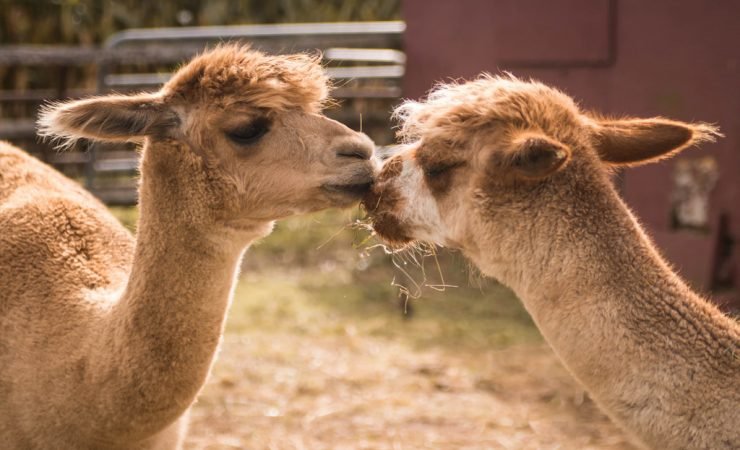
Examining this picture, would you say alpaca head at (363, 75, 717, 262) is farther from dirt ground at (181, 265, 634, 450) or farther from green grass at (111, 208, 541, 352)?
green grass at (111, 208, 541, 352)

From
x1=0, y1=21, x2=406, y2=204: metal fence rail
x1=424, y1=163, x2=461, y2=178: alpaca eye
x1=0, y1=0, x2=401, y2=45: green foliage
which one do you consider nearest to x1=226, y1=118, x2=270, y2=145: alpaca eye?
x1=424, y1=163, x2=461, y2=178: alpaca eye

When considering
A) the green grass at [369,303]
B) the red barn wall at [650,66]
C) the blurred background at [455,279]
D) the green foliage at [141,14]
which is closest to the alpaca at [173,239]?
the blurred background at [455,279]

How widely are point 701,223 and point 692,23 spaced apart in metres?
1.17

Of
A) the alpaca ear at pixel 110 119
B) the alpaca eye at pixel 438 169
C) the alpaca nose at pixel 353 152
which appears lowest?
the alpaca eye at pixel 438 169

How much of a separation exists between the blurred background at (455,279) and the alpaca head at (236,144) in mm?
825

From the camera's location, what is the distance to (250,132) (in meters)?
3.19

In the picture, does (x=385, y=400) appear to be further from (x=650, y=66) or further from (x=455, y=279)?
(x=650, y=66)

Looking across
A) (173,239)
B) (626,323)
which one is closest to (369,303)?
(173,239)

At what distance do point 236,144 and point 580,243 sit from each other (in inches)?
44.0

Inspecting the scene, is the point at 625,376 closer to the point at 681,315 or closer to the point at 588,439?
the point at 681,315

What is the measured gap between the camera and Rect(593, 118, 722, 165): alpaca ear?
9.89ft

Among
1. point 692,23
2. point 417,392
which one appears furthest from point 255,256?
point 692,23

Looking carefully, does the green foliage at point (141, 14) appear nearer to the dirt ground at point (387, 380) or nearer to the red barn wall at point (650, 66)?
the dirt ground at point (387, 380)

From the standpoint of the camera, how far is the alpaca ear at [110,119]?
3.03 m
